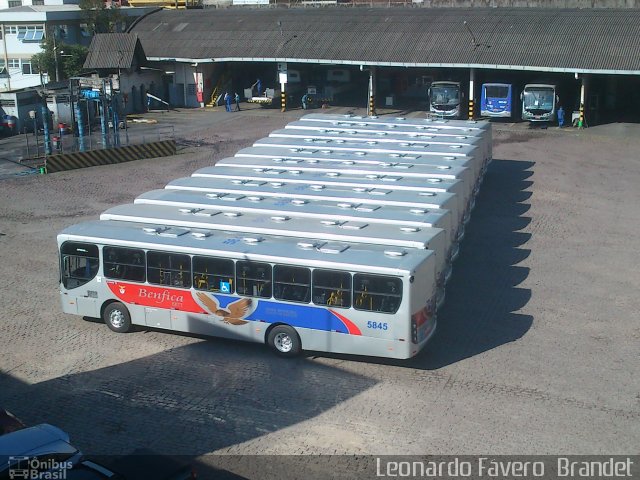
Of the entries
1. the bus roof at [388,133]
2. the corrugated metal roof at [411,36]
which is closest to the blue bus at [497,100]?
the corrugated metal roof at [411,36]

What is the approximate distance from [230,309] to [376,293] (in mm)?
2854

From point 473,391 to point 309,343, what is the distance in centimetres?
303

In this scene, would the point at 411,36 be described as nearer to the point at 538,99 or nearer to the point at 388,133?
the point at 538,99

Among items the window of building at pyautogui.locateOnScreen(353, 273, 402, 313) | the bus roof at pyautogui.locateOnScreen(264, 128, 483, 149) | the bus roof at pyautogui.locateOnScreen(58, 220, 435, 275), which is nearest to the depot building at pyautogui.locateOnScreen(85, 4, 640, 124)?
the bus roof at pyautogui.locateOnScreen(264, 128, 483, 149)

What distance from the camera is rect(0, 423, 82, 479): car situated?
9477mm

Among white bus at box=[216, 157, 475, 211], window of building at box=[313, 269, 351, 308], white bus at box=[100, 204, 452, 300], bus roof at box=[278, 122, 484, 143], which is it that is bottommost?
window of building at box=[313, 269, 351, 308]

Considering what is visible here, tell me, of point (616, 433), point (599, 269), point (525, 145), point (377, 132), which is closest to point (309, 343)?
point (616, 433)

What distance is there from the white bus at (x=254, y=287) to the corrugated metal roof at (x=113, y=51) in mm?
29750

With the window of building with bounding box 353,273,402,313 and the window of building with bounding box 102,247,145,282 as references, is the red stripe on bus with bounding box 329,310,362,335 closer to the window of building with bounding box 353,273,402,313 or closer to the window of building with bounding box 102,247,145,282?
the window of building with bounding box 353,273,402,313

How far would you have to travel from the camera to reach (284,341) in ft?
49.9

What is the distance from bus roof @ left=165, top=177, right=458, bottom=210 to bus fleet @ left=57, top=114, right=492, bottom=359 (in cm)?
4

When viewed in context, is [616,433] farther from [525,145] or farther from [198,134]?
[198,134]

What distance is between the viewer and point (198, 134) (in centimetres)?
3931

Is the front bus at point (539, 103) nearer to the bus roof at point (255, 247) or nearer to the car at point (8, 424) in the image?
the bus roof at point (255, 247)
